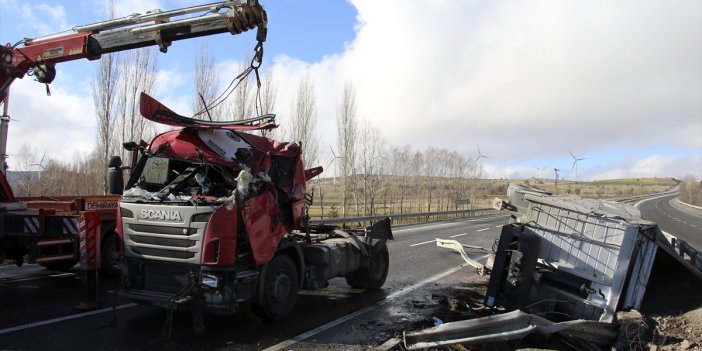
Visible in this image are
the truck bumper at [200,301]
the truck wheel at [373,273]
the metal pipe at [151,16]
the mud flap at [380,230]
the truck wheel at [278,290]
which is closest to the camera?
the truck bumper at [200,301]

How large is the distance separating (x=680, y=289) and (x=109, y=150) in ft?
73.4

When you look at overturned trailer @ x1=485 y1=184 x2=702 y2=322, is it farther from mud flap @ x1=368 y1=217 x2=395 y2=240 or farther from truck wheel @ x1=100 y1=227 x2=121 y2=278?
truck wheel @ x1=100 y1=227 x2=121 y2=278

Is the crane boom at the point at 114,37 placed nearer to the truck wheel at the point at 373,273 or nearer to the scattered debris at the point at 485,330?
the truck wheel at the point at 373,273

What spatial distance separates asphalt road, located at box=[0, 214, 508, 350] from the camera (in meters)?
5.62

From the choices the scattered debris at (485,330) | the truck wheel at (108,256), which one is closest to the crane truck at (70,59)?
the truck wheel at (108,256)

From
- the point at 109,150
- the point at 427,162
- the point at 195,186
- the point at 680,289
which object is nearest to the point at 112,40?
the point at 195,186

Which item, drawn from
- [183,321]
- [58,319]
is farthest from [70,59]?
[183,321]

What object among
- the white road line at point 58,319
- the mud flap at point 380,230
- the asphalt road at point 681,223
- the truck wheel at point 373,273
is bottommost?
the asphalt road at point 681,223

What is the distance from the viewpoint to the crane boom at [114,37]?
24.5 ft

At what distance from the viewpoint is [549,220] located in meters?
7.54

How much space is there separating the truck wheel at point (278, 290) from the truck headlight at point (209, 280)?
29.0 inches

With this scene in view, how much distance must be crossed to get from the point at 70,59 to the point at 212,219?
18.3 feet

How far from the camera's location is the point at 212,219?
5543 mm

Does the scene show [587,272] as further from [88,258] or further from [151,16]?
[151,16]
